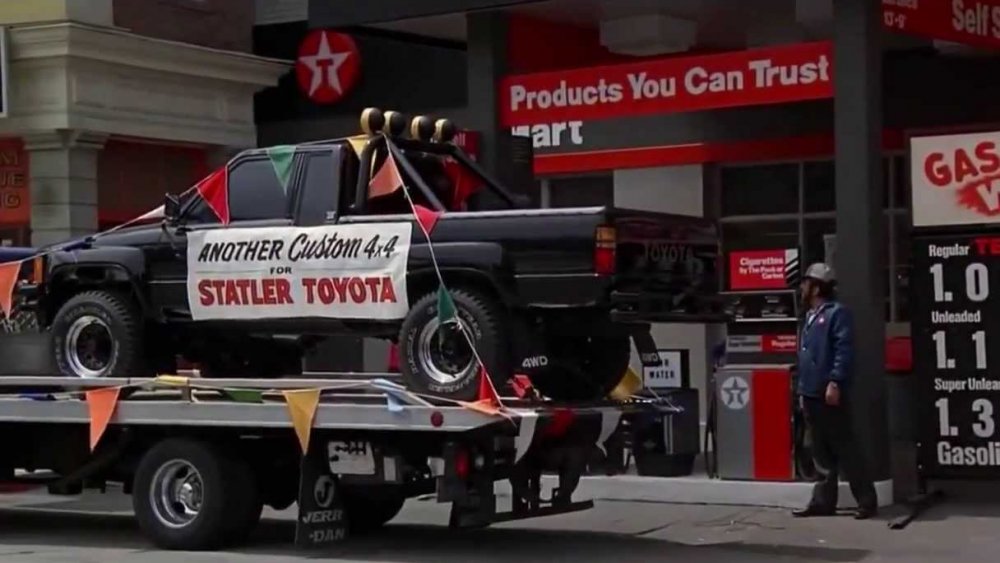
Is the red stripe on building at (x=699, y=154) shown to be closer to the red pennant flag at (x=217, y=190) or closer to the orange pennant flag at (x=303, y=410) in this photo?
the red pennant flag at (x=217, y=190)

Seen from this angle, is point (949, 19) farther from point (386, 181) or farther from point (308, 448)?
point (308, 448)

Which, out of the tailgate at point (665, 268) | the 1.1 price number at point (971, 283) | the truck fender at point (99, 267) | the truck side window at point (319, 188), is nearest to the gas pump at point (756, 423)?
the 1.1 price number at point (971, 283)

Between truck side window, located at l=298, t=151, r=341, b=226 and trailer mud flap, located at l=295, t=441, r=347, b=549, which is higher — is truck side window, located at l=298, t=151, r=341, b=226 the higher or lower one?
the higher one

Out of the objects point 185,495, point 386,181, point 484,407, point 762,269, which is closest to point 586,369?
point 484,407

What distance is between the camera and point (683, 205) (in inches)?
764

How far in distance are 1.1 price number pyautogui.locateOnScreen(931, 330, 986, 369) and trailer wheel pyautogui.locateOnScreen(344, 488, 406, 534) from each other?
440 cm

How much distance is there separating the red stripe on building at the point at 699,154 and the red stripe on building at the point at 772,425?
4931 mm

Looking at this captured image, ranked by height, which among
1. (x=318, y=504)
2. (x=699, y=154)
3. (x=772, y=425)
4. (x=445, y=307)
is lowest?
(x=318, y=504)

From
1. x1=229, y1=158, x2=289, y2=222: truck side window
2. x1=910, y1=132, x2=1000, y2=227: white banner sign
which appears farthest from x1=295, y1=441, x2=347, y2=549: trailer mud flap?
x1=910, y1=132, x2=1000, y2=227: white banner sign

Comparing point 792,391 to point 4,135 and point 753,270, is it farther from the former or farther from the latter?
point 4,135

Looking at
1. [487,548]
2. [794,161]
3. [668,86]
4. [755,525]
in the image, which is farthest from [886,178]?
[487,548]

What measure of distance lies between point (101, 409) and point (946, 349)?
6.54 m

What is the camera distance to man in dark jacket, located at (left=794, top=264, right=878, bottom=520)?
1323 centimetres

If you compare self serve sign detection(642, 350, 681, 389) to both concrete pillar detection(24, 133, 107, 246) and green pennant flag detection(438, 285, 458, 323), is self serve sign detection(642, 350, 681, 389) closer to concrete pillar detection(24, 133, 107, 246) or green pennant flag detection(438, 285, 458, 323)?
green pennant flag detection(438, 285, 458, 323)
